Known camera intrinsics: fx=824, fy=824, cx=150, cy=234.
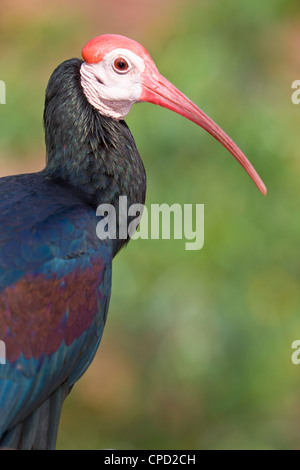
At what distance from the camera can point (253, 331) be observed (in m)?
5.45

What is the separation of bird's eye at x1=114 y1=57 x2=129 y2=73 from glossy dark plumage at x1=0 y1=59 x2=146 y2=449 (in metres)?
0.14

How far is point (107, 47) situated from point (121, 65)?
0.26 ft

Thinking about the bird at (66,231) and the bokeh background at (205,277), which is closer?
the bird at (66,231)

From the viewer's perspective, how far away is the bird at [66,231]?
2.59 meters

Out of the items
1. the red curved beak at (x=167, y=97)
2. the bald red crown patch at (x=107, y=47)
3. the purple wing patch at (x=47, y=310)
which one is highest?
the bald red crown patch at (x=107, y=47)

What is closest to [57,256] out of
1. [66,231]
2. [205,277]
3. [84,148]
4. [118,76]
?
[66,231]

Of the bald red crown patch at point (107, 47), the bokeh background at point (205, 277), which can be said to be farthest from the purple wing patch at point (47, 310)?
the bokeh background at point (205, 277)

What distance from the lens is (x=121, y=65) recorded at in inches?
115

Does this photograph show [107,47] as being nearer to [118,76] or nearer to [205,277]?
[118,76]

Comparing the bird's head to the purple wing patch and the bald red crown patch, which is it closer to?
the bald red crown patch

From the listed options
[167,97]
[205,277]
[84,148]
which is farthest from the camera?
[205,277]

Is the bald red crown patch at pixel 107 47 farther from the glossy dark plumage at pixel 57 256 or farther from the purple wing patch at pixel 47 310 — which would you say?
the purple wing patch at pixel 47 310

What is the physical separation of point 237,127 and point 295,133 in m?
0.48

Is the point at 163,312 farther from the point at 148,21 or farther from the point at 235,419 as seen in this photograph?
the point at 148,21
